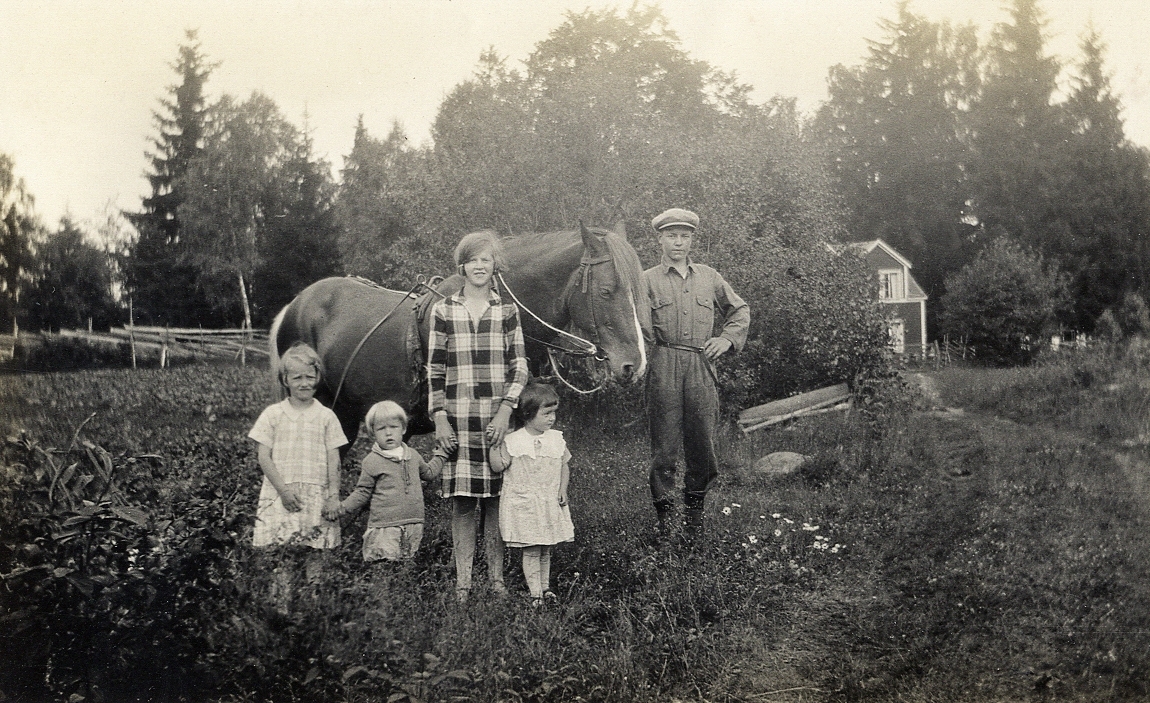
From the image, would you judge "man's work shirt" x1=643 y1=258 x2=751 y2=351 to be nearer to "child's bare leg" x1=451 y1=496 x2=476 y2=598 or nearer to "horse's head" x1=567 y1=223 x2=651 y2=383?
"horse's head" x1=567 y1=223 x2=651 y2=383

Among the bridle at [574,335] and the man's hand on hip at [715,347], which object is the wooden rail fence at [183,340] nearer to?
the bridle at [574,335]

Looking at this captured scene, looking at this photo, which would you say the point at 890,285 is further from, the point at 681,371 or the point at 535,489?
the point at 535,489

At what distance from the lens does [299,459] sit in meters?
3.72

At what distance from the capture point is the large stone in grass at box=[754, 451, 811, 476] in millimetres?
6934

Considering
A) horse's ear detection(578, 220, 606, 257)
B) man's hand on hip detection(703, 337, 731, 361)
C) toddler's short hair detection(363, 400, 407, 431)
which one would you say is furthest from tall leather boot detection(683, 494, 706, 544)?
toddler's short hair detection(363, 400, 407, 431)

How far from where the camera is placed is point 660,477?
15.5ft

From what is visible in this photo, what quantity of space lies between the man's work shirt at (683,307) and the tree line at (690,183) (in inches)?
71.3

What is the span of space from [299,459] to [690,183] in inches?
258

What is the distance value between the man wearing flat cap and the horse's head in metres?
0.51

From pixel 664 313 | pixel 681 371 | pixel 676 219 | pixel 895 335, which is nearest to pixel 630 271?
pixel 664 313

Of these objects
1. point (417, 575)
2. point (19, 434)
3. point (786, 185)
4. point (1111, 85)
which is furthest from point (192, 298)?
point (786, 185)

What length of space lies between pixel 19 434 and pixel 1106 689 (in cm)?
548

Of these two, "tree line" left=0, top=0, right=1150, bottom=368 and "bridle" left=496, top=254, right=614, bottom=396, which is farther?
"tree line" left=0, top=0, right=1150, bottom=368

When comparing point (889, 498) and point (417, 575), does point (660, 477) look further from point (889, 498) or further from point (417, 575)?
point (889, 498)
